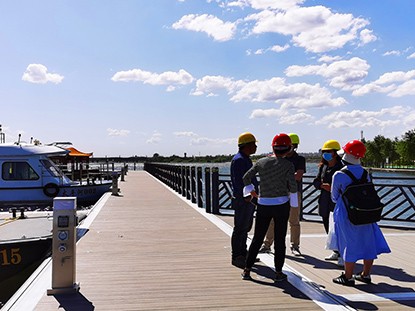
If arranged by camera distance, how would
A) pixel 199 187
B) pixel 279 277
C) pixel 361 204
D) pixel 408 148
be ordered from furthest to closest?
1. pixel 408 148
2. pixel 199 187
3. pixel 279 277
4. pixel 361 204

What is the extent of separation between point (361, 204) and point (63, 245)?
3379mm

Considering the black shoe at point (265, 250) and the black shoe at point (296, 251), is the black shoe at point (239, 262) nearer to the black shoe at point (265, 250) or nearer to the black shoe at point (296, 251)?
the black shoe at point (265, 250)

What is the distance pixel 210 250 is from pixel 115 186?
42.9 feet

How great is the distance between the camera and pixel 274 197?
5.52 metres

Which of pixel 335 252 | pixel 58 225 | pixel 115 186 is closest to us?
pixel 58 225

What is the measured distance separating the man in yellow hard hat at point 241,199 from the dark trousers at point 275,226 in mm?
338

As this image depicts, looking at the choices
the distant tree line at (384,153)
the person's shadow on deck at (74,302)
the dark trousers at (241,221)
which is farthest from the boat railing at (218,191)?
the distant tree line at (384,153)

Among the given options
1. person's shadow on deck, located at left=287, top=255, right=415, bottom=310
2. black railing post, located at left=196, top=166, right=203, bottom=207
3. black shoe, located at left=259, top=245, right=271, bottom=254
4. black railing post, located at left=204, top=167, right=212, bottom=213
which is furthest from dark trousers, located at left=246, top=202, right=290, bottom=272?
black railing post, located at left=196, top=166, right=203, bottom=207

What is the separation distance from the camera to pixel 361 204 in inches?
208

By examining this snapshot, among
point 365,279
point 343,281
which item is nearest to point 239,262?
point 343,281

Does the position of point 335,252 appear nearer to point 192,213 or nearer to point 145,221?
point 145,221

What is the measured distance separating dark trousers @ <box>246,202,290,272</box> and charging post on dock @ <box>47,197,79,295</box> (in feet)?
6.92

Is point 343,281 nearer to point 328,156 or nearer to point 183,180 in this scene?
point 328,156

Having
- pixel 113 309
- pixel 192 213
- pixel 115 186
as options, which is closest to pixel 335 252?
pixel 113 309
